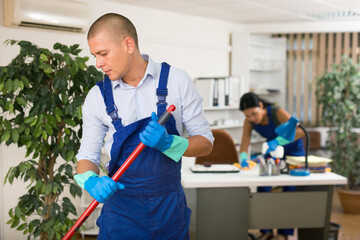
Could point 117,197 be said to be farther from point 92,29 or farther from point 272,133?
point 272,133

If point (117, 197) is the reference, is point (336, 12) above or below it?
above

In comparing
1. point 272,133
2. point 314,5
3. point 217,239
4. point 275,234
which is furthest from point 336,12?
point 217,239

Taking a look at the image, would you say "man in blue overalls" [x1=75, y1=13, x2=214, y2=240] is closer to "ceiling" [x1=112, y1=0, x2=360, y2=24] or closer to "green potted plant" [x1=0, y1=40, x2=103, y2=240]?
"green potted plant" [x1=0, y1=40, x2=103, y2=240]

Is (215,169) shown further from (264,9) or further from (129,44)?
(264,9)

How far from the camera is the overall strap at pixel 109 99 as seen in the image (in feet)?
5.54

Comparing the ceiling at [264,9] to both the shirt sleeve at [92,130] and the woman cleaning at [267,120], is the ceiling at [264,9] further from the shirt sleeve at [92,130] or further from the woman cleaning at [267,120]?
the shirt sleeve at [92,130]

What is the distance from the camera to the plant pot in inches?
197

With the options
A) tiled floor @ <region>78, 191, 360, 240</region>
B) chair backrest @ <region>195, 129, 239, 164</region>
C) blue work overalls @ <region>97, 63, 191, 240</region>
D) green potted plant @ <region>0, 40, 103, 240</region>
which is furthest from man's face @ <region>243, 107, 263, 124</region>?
blue work overalls @ <region>97, 63, 191, 240</region>

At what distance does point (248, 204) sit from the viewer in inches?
120

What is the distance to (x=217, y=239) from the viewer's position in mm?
2988

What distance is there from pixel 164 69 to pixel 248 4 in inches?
130

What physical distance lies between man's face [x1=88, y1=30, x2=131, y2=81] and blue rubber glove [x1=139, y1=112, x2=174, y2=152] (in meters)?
0.22

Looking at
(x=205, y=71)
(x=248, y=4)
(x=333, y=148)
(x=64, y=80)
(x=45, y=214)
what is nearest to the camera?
(x=64, y=80)

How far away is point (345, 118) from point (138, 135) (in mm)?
4030
